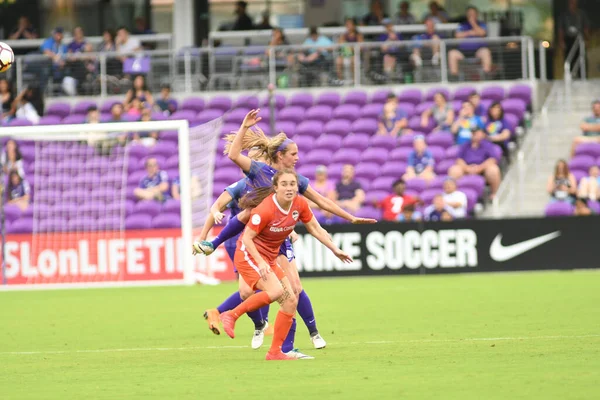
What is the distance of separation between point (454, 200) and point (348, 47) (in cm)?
582

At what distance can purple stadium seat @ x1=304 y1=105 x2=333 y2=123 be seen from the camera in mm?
25047

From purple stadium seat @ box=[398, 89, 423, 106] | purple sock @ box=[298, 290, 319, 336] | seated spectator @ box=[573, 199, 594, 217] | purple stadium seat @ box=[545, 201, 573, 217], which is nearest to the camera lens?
purple sock @ box=[298, 290, 319, 336]

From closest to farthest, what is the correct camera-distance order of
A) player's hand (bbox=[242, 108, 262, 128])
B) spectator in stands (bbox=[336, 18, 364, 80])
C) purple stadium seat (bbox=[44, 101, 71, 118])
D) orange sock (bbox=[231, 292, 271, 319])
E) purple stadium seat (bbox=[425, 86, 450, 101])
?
orange sock (bbox=[231, 292, 271, 319]) → player's hand (bbox=[242, 108, 262, 128]) → purple stadium seat (bbox=[425, 86, 450, 101]) → spectator in stands (bbox=[336, 18, 364, 80]) → purple stadium seat (bbox=[44, 101, 71, 118])

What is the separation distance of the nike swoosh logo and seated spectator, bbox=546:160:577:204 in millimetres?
1192

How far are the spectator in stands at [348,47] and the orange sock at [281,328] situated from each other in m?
16.7

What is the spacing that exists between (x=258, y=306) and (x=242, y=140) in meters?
1.41

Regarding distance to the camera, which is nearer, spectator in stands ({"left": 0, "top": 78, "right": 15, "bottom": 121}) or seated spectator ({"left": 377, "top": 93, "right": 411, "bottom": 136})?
seated spectator ({"left": 377, "top": 93, "right": 411, "bottom": 136})

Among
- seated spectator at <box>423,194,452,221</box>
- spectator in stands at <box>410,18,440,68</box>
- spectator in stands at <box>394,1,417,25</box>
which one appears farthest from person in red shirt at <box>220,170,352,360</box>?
spectator in stands at <box>394,1,417,25</box>

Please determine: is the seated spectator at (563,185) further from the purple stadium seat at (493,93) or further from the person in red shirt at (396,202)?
the purple stadium seat at (493,93)

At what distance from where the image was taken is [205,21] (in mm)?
29812

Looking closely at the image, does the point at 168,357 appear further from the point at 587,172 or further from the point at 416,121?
the point at 416,121

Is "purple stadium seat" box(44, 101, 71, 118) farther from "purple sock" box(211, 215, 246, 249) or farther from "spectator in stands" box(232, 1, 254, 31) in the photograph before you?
"purple sock" box(211, 215, 246, 249)

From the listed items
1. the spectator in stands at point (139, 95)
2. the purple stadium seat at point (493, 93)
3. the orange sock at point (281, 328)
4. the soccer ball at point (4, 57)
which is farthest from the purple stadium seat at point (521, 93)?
the orange sock at point (281, 328)

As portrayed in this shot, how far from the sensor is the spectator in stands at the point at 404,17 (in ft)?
88.0
